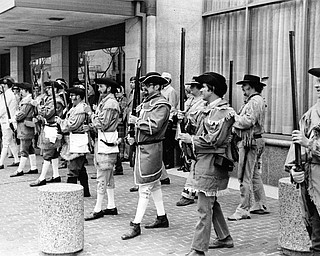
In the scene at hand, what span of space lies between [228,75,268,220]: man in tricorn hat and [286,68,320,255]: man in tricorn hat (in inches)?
102

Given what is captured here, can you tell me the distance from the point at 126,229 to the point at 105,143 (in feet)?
4.07

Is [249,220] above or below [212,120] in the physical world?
below

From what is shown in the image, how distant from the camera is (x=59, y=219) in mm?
5465

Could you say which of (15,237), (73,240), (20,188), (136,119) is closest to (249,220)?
(136,119)

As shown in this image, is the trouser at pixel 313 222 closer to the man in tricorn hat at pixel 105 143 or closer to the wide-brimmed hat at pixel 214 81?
the wide-brimmed hat at pixel 214 81

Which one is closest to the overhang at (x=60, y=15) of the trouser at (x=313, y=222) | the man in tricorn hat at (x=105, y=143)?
the man in tricorn hat at (x=105, y=143)

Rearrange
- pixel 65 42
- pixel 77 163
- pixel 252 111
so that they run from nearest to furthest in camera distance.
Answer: pixel 252 111 → pixel 77 163 → pixel 65 42

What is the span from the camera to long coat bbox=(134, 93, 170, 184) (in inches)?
246

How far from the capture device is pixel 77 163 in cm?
811

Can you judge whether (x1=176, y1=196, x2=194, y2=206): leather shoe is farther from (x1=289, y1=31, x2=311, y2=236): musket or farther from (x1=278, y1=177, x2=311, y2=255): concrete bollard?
(x1=289, y1=31, x2=311, y2=236): musket

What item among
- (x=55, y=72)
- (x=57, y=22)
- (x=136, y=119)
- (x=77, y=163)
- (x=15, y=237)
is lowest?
(x=15, y=237)

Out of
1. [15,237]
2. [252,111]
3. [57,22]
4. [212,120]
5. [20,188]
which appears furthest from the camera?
[57,22]

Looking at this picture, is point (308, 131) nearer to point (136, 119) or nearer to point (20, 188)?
point (136, 119)

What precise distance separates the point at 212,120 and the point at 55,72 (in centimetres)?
1148
